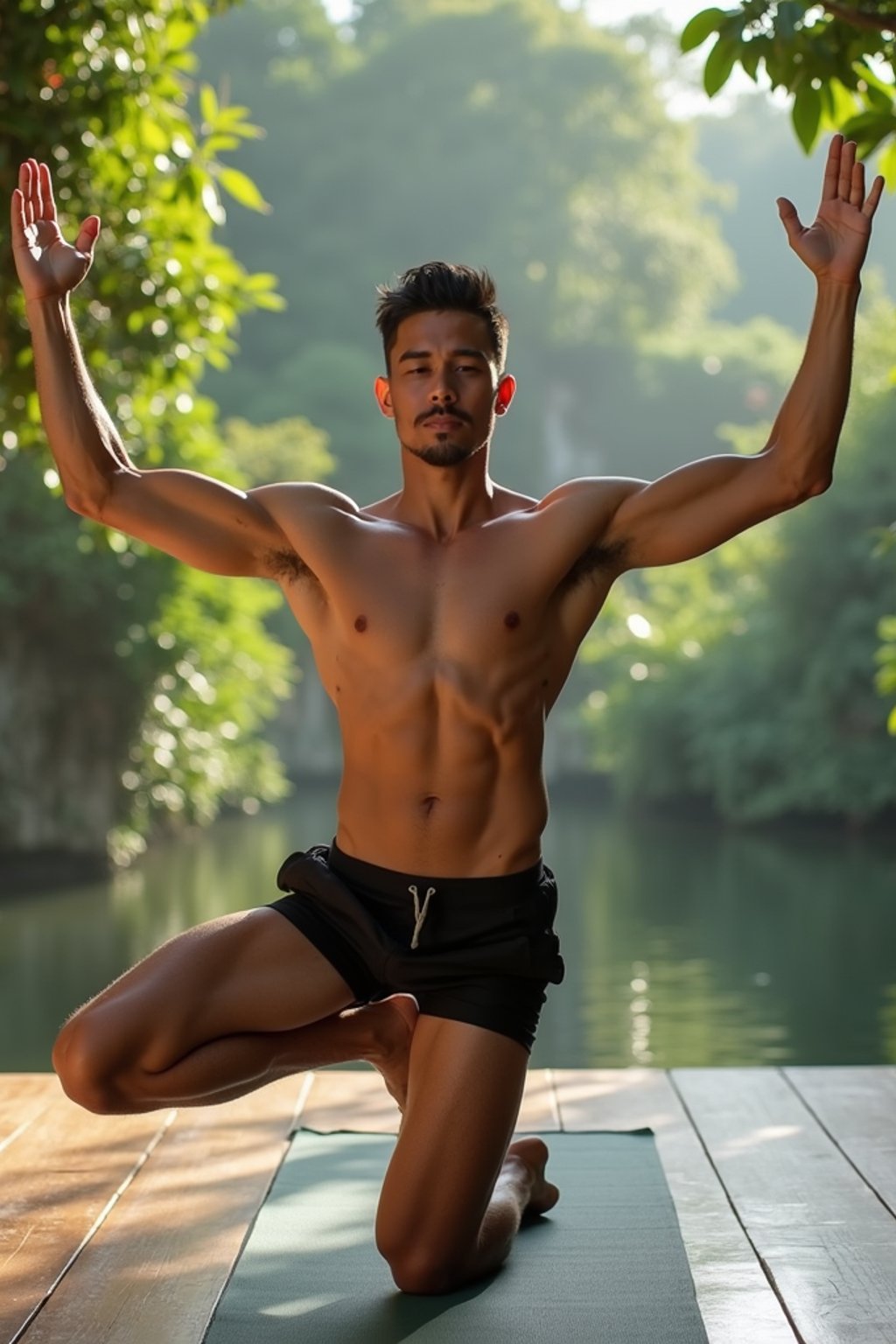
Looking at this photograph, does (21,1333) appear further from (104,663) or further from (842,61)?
(104,663)

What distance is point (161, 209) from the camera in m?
5.21

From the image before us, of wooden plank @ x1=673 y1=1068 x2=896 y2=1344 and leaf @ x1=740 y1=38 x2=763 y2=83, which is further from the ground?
leaf @ x1=740 y1=38 x2=763 y2=83

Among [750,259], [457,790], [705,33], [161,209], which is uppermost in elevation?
[750,259]

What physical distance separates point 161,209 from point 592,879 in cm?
921

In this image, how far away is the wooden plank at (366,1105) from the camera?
3861mm

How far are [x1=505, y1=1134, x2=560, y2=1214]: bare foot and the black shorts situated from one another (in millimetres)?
291

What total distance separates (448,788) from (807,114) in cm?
119

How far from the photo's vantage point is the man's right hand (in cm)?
291

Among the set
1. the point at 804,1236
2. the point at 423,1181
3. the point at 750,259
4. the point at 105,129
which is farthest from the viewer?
the point at 750,259

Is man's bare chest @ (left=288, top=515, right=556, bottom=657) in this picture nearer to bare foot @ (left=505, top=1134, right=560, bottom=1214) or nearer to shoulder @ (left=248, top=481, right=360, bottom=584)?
shoulder @ (left=248, top=481, right=360, bottom=584)

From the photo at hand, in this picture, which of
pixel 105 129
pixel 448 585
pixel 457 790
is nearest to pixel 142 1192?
pixel 457 790

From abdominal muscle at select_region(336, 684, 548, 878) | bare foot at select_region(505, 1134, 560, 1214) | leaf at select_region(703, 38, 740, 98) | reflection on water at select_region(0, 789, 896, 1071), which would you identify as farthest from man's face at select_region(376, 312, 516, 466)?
reflection on water at select_region(0, 789, 896, 1071)

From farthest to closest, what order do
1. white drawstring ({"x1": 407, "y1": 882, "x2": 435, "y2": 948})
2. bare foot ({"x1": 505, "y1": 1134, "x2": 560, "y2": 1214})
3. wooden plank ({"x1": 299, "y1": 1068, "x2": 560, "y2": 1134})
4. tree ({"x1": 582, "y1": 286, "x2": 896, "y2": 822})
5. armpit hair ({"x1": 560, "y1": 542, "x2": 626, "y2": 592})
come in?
tree ({"x1": 582, "y1": 286, "x2": 896, "y2": 822})
wooden plank ({"x1": 299, "y1": 1068, "x2": 560, "y2": 1134})
bare foot ({"x1": 505, "y1": 1134, "x2": 560, "y2": 1214})
armpit hair ({"x1": 560, "y1": 542, "x2": 626, "y2": 592})
white drawstring ({"x1": 407, "y1": 882, "x2": 435, "y2": 948})

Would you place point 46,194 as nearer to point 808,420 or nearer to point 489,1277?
point 808,420
